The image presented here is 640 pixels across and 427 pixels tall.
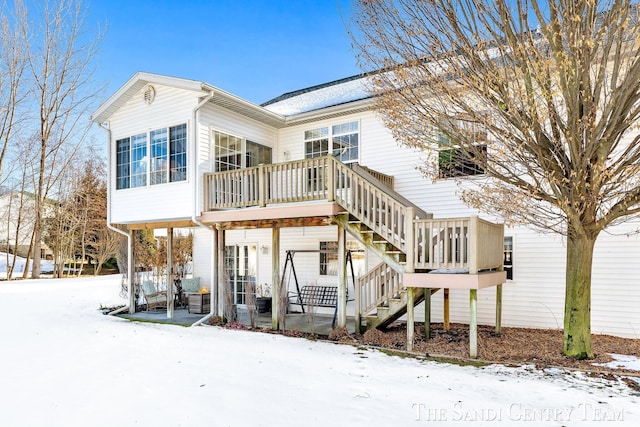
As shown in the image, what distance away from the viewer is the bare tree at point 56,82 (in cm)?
2258

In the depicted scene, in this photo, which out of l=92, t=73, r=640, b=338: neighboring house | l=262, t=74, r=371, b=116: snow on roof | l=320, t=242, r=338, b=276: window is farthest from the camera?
l=262, t=74, r=371, b=116: snow on roof

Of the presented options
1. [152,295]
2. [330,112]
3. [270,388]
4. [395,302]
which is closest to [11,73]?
[152,295]

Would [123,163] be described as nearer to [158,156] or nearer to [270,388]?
[158,156]

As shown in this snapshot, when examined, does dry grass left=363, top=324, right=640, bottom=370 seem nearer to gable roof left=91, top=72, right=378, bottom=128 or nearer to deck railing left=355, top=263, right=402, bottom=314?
deck railing left=355, top=263, right=402, bottom=314

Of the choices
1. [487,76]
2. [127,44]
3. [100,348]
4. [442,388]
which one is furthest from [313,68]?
[442,388]

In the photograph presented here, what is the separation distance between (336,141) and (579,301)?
702cm

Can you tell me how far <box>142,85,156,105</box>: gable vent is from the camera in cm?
1106

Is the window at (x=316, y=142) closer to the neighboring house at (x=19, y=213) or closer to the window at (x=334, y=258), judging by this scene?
the window at (x=334, y=258)

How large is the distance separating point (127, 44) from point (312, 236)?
15313 millimetres

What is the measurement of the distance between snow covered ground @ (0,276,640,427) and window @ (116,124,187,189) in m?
4.25

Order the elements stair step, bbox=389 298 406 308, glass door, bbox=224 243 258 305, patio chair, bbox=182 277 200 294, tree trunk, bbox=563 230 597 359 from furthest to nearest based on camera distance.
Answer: patio chair, bbox=182 277 200 294 → glass door, bbox=224 243 258 305 → stair step, bbox=389 298 406 308 → tree trunk, bbox=563 230 597 359

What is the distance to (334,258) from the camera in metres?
11.7

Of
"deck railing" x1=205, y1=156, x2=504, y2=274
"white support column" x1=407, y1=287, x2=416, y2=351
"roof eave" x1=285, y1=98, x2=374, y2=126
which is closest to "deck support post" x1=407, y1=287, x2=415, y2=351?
"white support column" x1=407, y1=287, x2=416, y2=351

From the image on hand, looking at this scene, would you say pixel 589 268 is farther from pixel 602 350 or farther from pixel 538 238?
pixel 538 238
